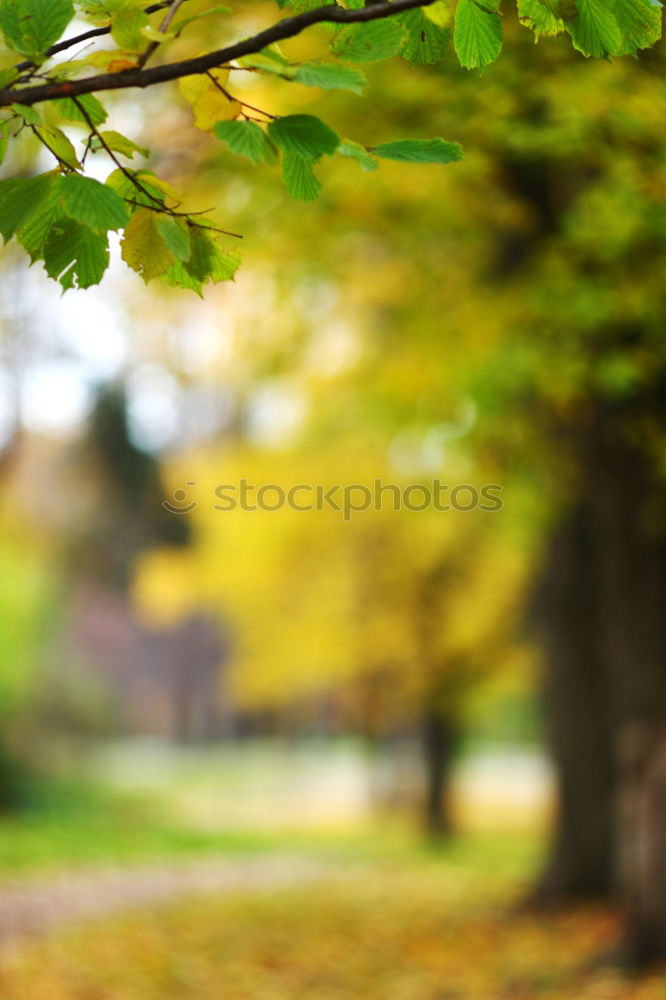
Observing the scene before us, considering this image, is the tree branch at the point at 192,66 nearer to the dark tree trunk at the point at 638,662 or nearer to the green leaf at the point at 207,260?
the green leaf at the point at 207,260

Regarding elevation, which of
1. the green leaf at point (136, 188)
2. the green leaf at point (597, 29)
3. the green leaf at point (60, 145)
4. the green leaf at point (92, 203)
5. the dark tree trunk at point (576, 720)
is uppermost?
the green leaf at point (597, 29)

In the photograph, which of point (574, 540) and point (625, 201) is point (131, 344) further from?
point (625, 201)

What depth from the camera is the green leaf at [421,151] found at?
1.69 meters

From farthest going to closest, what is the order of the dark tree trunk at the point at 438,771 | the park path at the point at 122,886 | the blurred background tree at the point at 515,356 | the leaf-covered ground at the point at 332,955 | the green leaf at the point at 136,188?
1. the dark tree trunk at the point at 438,771
2. the park path at the point at 122,886
3. the leaf-covered ground at the point at 332,955
4. the blurred background tree at the point at 515,356
5. the green leaf at the point at 136,188

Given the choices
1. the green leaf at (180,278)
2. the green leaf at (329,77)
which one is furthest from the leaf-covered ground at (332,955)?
the green leaf at (329,77)

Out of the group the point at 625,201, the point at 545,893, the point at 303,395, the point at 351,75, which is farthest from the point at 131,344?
the point at 351,75

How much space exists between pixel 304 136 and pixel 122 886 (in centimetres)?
1164

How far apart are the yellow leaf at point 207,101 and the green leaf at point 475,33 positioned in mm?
381

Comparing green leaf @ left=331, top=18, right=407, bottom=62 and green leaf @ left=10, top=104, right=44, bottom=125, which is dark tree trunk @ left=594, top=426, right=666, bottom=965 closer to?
green leaf @ left=331, top=18, right=407, bottom=62

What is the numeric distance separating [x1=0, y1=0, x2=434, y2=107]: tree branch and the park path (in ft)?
24.8

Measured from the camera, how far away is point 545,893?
9805 millimetres

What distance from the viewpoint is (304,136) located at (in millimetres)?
1663

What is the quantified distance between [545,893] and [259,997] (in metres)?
4.05

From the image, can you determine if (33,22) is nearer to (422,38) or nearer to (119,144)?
(119,144)
